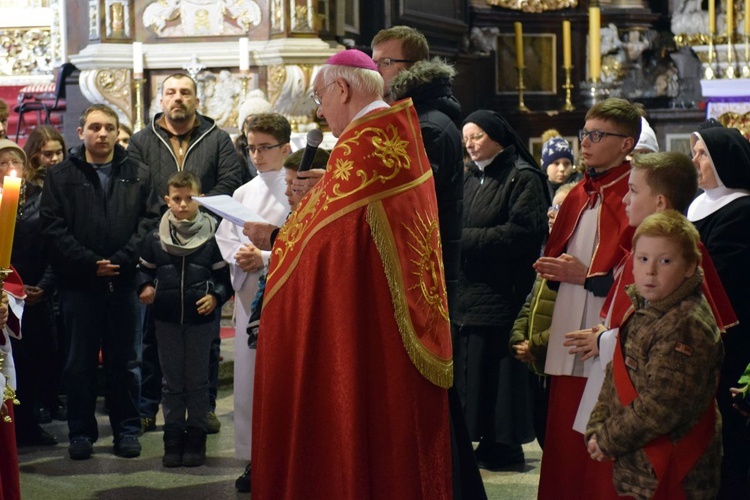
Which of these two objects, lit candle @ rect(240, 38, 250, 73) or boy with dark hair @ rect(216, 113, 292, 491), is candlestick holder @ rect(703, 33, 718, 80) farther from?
boy with dark hair @ rect(216, 113, 292, 491)

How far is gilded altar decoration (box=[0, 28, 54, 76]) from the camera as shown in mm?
12227

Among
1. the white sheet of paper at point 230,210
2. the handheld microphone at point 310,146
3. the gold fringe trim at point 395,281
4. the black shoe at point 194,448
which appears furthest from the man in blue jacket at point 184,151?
the gold fringe trim at point 395,281

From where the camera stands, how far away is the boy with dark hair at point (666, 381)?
147 inches

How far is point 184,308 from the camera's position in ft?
20.4

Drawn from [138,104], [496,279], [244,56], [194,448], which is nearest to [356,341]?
[496,279]

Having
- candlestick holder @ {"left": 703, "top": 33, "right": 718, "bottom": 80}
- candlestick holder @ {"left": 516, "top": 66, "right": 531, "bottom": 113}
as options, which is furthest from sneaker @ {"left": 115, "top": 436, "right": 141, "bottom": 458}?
candlestick holder @ {"left": 703, "top": 33, "right": 718, "bottom": 80}

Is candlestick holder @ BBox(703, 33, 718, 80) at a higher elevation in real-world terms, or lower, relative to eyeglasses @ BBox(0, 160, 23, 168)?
higher

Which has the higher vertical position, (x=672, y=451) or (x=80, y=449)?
(x=672, y=451)

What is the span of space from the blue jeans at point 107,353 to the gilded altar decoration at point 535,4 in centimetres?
704

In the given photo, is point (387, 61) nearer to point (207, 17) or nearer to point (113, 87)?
point (207, 17)

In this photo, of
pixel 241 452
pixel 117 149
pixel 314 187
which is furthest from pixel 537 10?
pixel 314 187

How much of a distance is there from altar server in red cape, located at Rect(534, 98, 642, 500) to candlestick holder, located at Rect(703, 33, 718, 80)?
746cm

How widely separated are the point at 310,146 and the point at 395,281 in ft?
2.23

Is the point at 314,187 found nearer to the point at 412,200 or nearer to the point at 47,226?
the point at 412,200
